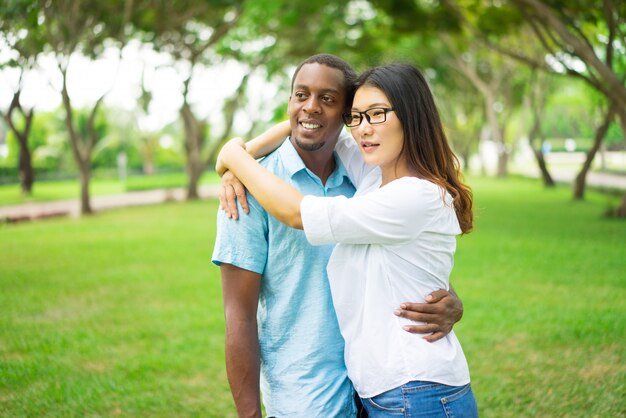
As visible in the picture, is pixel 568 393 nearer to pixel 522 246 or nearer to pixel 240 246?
pixel 240 246

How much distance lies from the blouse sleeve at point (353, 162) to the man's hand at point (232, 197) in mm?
477

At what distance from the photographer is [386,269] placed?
2107 millimetres

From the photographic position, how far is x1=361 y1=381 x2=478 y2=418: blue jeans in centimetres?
205

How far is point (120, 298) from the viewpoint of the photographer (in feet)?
29.1

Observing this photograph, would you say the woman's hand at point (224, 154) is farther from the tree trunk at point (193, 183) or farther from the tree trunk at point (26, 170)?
the tree trunk at point (26, 170)

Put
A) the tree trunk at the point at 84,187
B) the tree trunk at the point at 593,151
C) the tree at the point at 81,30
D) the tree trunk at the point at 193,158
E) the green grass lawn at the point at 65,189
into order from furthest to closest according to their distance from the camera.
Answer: the green grass lawn at the point at 65,189, the tree trunk at the point at 193,158, the tree trunk at the point at 84,187, the tree trunk at the point at 593,151, the tree at the point at 81,30

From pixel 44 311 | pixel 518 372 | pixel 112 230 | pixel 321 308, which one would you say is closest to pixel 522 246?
pixel 518 372

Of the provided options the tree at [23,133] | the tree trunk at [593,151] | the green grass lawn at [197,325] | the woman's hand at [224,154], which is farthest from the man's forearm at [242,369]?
the tree at [23,133]

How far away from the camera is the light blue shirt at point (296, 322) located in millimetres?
2223

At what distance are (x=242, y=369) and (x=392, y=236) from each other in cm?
65

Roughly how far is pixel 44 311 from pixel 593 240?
927cm

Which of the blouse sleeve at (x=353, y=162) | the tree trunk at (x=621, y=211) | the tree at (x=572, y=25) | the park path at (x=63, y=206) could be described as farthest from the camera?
the park path at (x=63, y=206)

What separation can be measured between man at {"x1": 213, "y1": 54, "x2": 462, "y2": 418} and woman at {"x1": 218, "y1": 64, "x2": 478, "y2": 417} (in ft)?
0.28

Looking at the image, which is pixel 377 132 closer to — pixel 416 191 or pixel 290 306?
pixel 416 191
